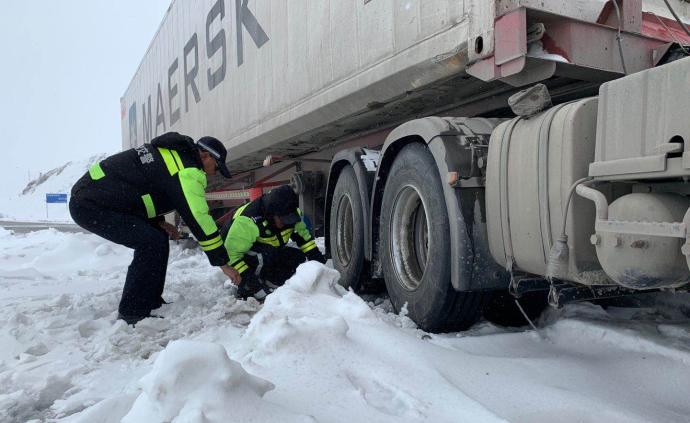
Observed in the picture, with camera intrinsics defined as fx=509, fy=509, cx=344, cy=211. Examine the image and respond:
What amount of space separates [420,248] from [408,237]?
0.10m

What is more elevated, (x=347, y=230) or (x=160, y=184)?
(x=160, y=184)

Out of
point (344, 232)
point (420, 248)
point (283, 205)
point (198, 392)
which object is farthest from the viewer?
point (283, 205)

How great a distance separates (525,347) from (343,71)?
2203 mm

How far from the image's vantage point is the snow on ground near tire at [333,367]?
154 centimetres

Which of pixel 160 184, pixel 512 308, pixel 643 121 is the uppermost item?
pixel 643 121

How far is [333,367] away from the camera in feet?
6.43

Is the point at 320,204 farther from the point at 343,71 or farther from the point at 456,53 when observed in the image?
the point at 456,53

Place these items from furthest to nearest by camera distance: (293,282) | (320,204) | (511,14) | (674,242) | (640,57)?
(320,204) → (293,282) → (640,57) → (511,14) → (674,242)

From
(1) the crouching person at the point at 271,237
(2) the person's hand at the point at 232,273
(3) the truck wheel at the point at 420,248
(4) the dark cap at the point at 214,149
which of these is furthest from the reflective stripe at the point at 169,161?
(3) the truck wheel at the point at 420,248

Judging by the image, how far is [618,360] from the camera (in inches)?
92.2

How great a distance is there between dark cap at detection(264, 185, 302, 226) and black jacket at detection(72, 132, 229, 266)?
1166mm

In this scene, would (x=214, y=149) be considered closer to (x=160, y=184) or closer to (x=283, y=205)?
(x=160, y=184)

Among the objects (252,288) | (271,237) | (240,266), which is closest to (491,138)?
(240,266)

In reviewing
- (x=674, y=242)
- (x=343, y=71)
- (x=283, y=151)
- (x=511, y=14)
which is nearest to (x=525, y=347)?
(x=674, y=242)
